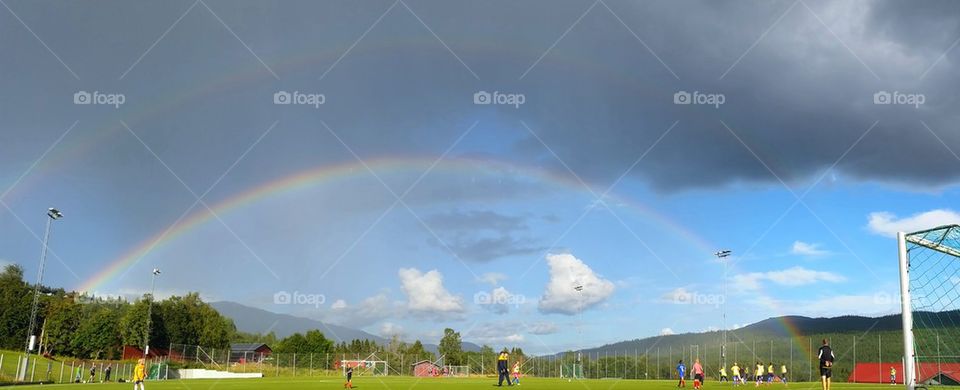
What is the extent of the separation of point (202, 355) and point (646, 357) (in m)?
58.1

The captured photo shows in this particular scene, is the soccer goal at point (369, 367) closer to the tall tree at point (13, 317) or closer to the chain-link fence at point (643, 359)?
the chain-link fence at point (643, 359)

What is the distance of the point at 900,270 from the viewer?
23.3 meters

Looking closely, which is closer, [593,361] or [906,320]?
[906,320]

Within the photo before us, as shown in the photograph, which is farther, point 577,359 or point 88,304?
point 88,304

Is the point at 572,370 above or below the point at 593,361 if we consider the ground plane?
below

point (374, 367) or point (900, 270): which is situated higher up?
point (900, 270)

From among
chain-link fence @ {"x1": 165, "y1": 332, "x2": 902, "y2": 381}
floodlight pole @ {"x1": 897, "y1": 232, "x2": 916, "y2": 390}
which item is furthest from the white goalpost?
floodlight pole @ {"x1": 897, "y1": 232, "x2": 916, "y2": 390}

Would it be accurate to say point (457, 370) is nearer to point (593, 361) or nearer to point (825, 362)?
point (593, 361)

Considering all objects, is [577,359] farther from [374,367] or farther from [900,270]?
[900,270]

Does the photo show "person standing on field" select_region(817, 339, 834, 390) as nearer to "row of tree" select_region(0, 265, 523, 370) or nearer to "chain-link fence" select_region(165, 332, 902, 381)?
"chain-link fence" select_region(165, 332, 902, 381)

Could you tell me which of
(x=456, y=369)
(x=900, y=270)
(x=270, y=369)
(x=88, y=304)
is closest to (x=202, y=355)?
(x=270, y=369)

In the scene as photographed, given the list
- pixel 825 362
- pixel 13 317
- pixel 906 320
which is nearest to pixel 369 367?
pixel 13 317

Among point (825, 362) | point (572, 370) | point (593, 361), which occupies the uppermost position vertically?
point (825, 362)

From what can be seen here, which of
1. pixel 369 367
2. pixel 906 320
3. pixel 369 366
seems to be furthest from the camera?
pixel 369 366
